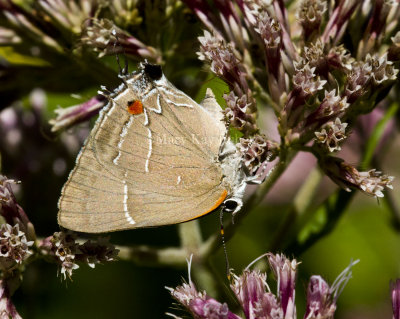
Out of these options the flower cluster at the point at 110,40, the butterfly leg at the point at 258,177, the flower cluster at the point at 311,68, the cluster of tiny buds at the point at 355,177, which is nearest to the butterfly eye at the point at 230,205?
the butterfly leg at the point at 258,177

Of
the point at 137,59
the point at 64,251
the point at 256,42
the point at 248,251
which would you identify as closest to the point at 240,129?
the point at 256,42

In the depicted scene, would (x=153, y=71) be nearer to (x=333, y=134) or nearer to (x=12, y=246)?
(x=333, y=134)

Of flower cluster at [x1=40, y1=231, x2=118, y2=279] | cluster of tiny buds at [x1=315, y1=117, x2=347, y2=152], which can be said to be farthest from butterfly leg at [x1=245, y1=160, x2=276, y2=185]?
flower cluster at [x1=40, y1=231, x2=118, y2=279]

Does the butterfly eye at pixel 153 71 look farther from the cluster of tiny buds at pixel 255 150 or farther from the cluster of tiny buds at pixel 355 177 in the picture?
the cluster of tiny buds at pixel 355 177

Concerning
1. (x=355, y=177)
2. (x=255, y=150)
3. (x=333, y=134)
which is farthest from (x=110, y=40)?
(x=355, y=177)

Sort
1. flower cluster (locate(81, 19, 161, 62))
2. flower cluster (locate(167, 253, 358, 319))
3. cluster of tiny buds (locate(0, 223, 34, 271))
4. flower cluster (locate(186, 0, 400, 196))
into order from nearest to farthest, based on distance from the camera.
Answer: flower cluster (locate(167, 253, 358, 319))
flower cluster (locate(186, 0, 400, 196))
cluster of tiny buds (locate(0, 223, 34, 271))
flower cluster (locate(81, 19, 161, 62))

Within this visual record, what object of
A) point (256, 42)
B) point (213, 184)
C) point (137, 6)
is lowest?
point (213, 184)

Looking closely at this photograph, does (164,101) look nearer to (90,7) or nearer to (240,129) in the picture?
(240,129)

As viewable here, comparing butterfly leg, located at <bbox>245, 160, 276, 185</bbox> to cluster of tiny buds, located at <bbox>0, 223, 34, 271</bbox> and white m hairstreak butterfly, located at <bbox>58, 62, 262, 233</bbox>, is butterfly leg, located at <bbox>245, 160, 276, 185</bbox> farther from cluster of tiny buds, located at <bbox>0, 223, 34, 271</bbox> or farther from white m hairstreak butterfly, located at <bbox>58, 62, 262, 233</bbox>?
cluster of tiny buds, located at <bbox>0, 223, 34, 271</bbox>
